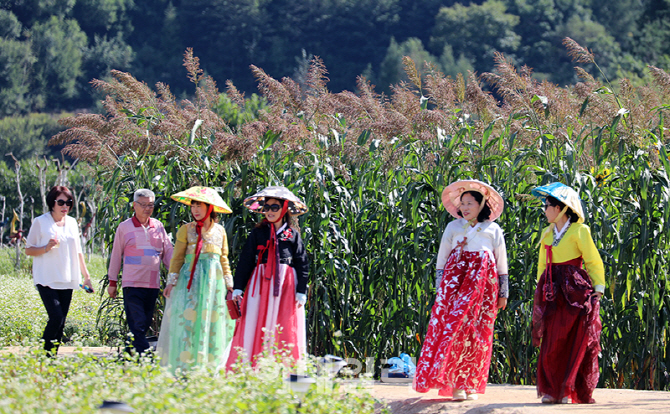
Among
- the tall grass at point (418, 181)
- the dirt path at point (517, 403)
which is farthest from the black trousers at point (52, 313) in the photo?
the dirt path at point (517, 403)

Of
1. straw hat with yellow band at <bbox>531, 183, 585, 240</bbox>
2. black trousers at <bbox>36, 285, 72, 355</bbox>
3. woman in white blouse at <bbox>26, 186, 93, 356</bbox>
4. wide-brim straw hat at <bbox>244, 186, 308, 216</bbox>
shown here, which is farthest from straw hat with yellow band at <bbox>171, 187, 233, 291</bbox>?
straw hat with yellow band at <bbox>531, 183, 585, 240</bbox>

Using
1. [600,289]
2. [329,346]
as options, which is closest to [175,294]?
Result: [329,346]

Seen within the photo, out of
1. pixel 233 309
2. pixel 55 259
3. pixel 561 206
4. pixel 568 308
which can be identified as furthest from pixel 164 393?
pixel 55 259

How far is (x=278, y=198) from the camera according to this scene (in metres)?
5.93

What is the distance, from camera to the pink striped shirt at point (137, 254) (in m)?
6.30

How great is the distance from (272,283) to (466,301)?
138cm

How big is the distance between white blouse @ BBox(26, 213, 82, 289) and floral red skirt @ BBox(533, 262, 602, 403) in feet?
12.1

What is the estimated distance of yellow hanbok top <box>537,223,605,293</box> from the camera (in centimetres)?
535

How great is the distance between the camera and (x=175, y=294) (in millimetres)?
6164

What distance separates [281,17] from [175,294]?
248ft

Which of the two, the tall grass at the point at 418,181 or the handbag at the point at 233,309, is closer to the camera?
the handbag at the point at 233,309

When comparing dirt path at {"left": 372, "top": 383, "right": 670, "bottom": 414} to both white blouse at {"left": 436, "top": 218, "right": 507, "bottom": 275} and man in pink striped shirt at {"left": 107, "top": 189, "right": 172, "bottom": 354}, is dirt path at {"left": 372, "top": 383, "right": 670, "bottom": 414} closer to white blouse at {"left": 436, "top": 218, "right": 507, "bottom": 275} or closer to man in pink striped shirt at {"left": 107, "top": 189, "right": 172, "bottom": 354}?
white blouse at {"left": 436, "top": 218, "right": 507, "bottom": 275}

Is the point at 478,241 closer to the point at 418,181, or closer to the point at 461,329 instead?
the point at 461,329

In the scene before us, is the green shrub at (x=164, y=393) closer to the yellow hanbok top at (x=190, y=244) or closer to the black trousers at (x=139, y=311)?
the black trousers at (x=139, y=311)
